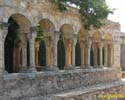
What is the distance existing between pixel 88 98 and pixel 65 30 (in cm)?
434

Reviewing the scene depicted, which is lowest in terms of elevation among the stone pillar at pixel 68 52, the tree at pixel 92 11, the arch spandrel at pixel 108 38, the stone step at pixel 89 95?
the stone step at pixel 89 95

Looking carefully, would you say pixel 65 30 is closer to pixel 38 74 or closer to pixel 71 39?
pixel 71 39

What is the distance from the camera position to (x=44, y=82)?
44.0 ft

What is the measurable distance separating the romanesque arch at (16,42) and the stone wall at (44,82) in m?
1.11

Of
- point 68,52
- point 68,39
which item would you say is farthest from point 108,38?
point 68,39

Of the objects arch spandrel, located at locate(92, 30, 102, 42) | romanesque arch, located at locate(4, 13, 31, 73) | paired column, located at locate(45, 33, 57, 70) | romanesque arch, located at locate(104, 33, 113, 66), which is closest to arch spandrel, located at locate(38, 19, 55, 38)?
paired column, located at locate(45, 33, 57, 70)

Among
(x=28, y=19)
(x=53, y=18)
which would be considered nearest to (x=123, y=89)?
(x=53, y=18)

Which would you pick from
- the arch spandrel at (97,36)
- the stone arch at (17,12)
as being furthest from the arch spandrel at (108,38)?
the stone arch at (17,12)

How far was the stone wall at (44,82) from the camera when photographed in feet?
38.4

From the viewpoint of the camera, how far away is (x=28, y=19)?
1305cm

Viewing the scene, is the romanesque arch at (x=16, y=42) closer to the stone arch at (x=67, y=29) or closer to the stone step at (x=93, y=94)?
the stone arch at (x=67, y=29)

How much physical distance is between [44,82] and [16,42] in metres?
3.05

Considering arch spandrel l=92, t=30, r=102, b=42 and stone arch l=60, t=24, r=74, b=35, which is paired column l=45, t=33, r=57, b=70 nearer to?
stone arch l=60, t=24, r=74, b=35

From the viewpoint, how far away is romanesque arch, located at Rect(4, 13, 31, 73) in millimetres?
13344
